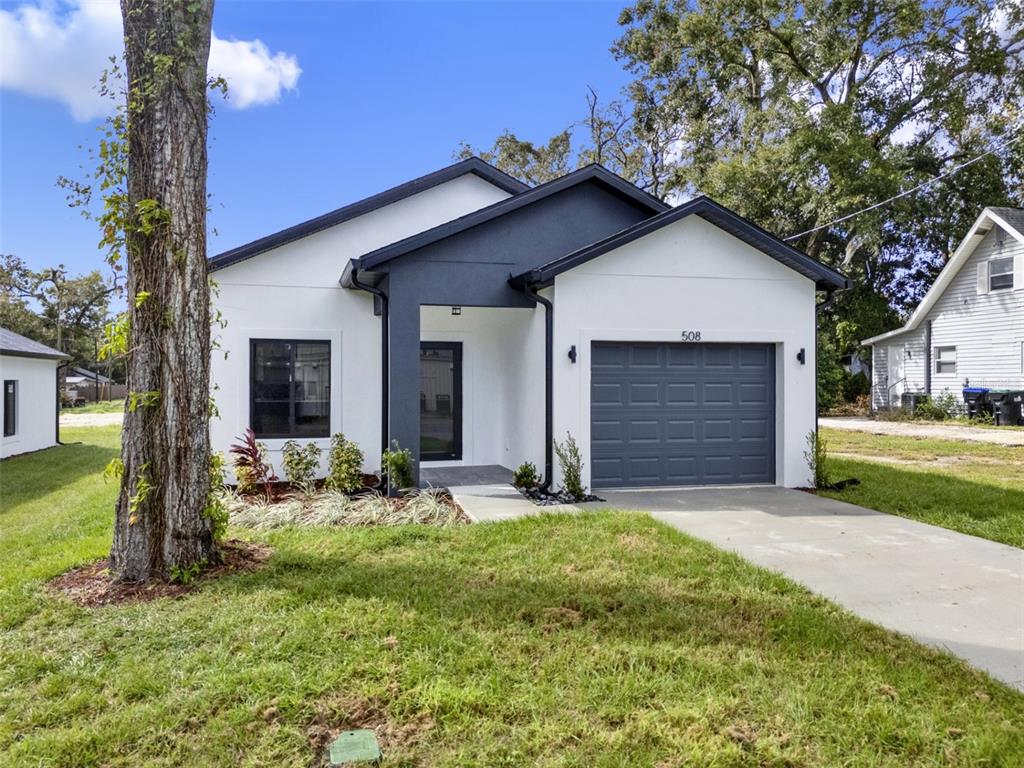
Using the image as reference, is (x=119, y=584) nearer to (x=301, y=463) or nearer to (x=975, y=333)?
(x=301, y=463)

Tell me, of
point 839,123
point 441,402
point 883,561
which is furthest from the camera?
point 839,123

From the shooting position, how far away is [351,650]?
12.5ft

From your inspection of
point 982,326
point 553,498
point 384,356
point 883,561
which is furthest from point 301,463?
point 982,326

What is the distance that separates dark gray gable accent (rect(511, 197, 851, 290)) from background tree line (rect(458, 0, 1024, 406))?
1440 cm

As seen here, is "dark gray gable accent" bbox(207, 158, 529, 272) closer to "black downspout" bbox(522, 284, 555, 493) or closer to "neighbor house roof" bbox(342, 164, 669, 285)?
"neighbor house roof" bbox(342, 164, 669, 285)

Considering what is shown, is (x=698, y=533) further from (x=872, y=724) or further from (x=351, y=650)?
(x=351, y=650)

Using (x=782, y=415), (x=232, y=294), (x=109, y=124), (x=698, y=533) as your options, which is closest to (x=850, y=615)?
(x=698, y=533)

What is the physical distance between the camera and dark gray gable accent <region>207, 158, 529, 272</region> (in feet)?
30.5

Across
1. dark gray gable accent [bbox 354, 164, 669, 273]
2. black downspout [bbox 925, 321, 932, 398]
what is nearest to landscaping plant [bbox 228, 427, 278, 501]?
dark gray gable accent [bbox 354, 164, 669, 273]

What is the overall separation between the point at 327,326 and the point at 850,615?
25.8ft

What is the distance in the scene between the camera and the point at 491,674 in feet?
11.6

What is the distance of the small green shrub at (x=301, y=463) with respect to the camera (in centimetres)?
917

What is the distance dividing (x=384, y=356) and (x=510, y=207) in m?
2.78

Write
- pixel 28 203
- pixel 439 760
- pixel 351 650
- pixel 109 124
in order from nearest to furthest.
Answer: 1. pixel 439 760
2. pixel 351 650
3. pixel 109 124
4. pixel 28 203
